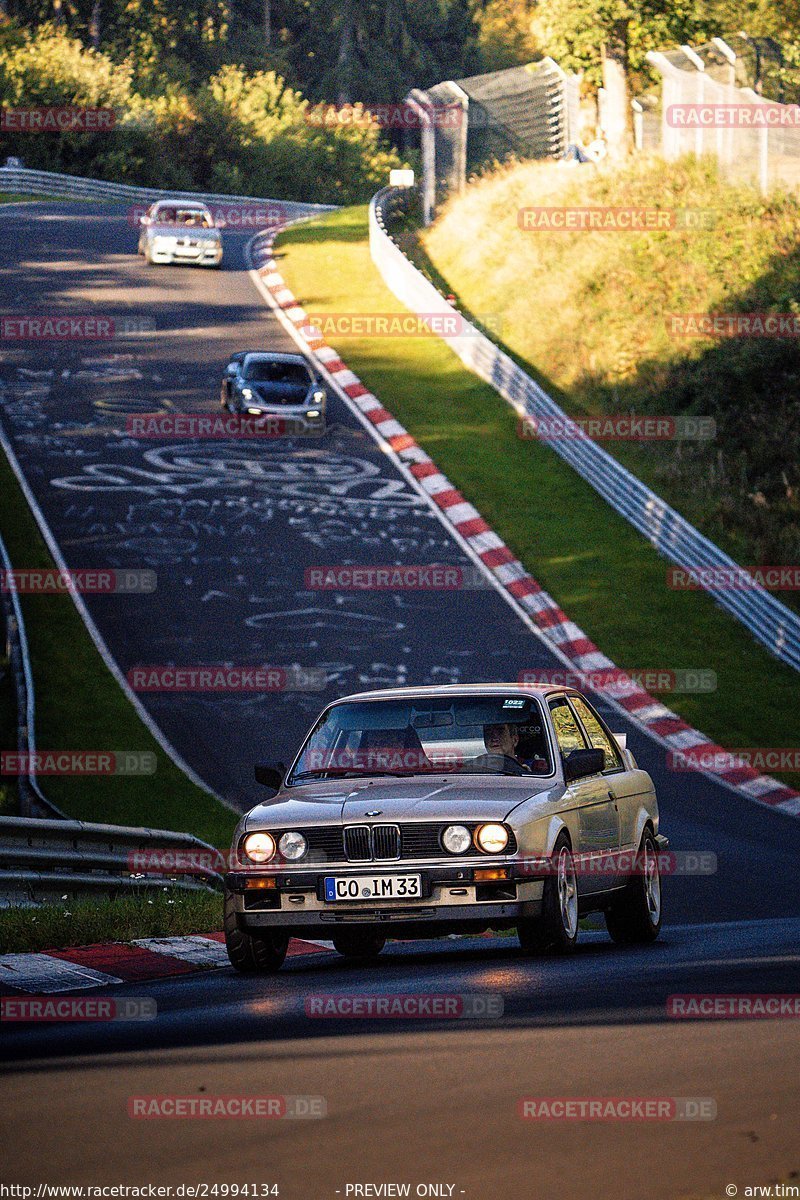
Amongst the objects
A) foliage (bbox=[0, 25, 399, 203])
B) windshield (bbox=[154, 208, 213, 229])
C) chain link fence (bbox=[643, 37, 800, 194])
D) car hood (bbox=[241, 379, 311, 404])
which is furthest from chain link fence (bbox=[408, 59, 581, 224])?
foliage (bbox=[0, 25, 399, 203])

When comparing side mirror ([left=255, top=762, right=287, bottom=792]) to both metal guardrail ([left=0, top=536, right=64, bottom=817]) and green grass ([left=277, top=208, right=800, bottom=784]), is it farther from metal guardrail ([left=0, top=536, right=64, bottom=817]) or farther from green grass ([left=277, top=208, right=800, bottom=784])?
green grass ([left=277, top=208, right=800, bottom=784])

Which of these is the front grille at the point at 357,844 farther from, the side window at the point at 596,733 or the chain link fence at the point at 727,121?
the chain link fence at the point at 727,121

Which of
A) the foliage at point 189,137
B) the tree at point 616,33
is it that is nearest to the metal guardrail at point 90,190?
the foliage at point 189,137

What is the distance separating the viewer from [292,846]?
9.51m

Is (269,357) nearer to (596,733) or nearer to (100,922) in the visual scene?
(596,733)

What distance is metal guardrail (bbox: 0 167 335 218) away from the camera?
66.8 meters

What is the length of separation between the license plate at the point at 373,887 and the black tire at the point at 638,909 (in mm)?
1897

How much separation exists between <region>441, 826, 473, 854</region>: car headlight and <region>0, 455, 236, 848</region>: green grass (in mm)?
8371

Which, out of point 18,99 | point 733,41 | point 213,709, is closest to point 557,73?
point 733,41

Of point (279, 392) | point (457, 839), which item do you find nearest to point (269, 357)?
point (279, 392)

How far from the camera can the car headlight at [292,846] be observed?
949cm

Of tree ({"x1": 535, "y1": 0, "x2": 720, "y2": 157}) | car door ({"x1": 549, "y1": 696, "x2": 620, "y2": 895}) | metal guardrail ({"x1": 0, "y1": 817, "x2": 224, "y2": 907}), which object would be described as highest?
tree ({"x1": 535, "y1": 0, "x2": 720, "y2": 157})

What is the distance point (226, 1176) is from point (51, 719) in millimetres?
16911

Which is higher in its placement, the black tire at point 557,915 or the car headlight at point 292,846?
the car headlight at point 292,846
